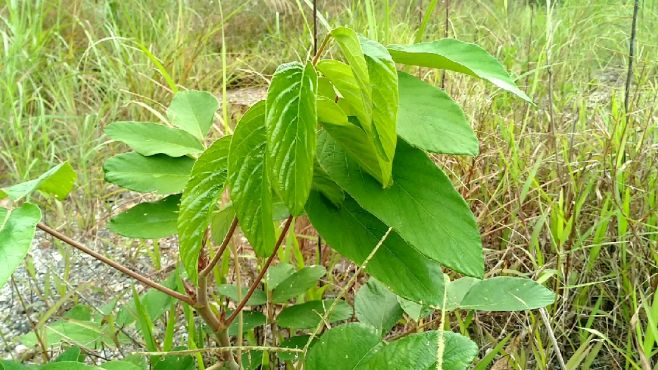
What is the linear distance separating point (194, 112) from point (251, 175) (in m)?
0.28

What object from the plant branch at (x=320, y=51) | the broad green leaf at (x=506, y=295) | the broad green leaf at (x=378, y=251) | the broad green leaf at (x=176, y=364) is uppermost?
the plant branch at (x=320, y=51)

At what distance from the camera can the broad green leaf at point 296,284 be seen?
2.53ft

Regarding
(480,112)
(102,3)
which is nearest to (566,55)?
(480,112)

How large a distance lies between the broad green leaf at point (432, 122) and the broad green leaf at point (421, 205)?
0.03 metres

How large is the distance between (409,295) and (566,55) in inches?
66.7

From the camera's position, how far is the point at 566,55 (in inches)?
77.7

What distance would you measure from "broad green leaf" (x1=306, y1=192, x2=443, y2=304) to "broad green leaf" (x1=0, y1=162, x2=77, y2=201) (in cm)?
19

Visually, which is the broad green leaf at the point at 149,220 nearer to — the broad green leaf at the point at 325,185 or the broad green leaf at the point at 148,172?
the broad green leaf at the point at 148,172

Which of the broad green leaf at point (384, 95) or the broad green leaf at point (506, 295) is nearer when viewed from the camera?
the broad green leaf at point (384, 95)

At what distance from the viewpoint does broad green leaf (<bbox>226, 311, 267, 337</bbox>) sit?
2.55 feet

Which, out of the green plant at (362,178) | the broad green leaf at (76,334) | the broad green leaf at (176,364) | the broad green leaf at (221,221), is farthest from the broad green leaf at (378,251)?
the broad green leaf at (76,334)

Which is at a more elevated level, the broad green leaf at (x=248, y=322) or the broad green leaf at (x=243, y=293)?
the broad green leaf at (x=243, y=293)

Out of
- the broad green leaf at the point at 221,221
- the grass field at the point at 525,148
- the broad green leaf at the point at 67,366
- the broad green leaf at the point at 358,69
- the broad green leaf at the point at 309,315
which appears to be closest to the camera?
the broad green leaf at the point at 358,69

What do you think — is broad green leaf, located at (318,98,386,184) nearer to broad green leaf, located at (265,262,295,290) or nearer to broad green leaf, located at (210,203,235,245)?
broad green leaf, located at (210,203,235,245)
